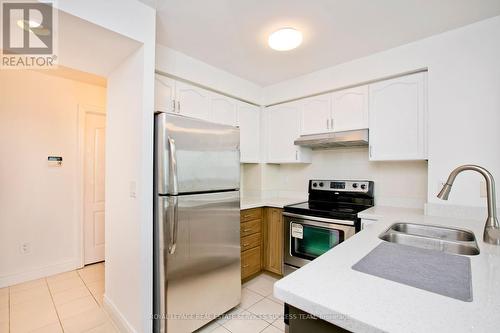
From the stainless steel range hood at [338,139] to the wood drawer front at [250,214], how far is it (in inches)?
37.6

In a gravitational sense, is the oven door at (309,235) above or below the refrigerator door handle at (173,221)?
below

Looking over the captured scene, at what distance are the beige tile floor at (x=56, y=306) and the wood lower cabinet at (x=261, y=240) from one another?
4.39ft

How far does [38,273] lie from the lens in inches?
106

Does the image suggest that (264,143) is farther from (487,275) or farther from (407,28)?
(487,275)

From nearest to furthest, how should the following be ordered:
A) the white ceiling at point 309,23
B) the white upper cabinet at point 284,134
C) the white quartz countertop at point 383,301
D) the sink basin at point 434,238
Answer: the white quartz countertop at point 383,301 → the sink basin at point 434,238 → the white ceiling at point 309,23 → the white upper cabinet at point 284,134

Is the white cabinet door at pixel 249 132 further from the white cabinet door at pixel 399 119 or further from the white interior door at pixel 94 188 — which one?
the white interior door at pixel 94 188

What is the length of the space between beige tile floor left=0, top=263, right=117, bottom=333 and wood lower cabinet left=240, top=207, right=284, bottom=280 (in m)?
1.34

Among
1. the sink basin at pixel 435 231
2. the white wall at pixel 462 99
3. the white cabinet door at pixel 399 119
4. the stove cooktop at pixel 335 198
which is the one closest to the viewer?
the sink basin at pixel 435 231

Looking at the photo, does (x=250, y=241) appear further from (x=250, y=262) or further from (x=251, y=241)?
(x=250, y=262)

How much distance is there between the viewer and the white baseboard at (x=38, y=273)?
2.49 m

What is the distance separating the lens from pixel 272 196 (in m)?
3.38

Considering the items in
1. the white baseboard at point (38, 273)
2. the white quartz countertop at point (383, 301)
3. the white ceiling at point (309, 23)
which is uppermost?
the white ceiling at point (309, 23)

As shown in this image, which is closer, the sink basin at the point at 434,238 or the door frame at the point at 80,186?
the sink basin at the point at 434,238

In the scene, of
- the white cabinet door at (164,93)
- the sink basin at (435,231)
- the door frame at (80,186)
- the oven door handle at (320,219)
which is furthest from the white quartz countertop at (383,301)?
the door frame at (80,186)
